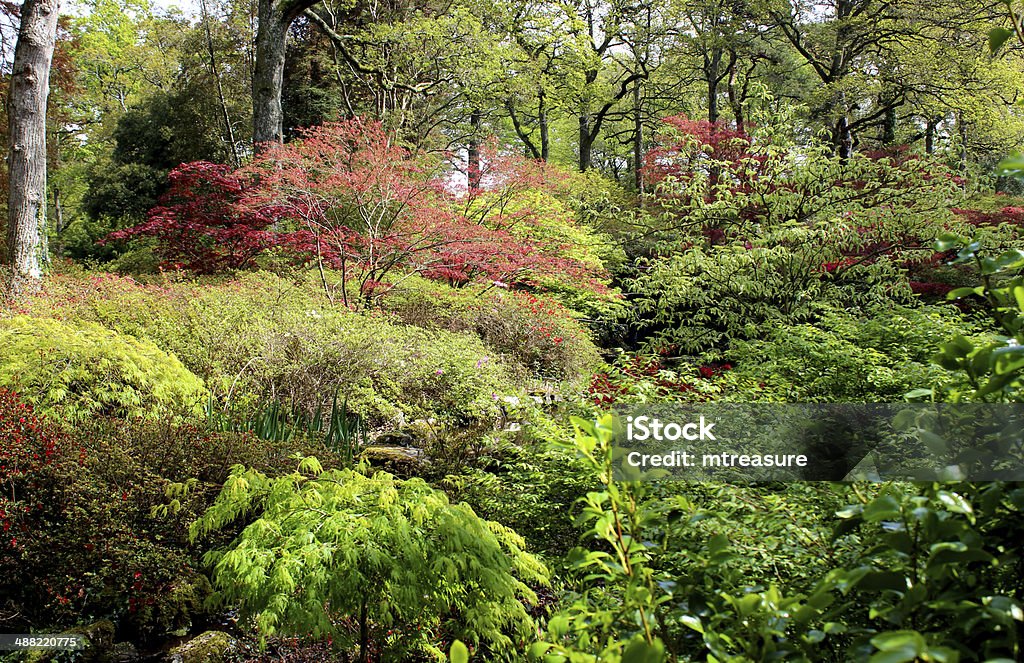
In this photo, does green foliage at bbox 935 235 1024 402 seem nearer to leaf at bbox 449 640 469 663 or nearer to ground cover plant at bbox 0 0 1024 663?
ground cover plant at bbox 0 0 1024 663

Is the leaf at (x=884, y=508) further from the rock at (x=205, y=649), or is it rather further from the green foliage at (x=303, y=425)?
the green foliage at (x=303, y=425)

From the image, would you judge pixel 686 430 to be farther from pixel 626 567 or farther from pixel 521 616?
pixel 626 567

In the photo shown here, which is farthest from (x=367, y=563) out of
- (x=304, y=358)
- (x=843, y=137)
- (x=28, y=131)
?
(x=843, y=137)

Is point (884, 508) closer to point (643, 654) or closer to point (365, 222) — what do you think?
point (643, 654)

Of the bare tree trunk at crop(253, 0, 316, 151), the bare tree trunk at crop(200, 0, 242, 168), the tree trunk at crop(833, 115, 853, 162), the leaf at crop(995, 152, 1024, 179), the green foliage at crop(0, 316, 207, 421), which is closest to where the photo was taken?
the leaf at crop(995, 152, 1024, 179)

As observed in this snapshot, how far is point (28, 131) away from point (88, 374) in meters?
5.16

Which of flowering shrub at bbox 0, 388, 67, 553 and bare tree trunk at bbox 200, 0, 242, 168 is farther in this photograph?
bare tree trunk at bbox 200, 0, 242, 168

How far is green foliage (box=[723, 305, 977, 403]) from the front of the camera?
3172mm

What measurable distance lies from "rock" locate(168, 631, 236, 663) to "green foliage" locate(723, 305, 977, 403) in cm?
264

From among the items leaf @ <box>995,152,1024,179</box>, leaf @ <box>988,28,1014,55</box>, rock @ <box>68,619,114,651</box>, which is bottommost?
rock @ <box>68,619,114,651</box>

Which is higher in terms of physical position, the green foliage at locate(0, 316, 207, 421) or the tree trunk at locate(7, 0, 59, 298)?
the tree trunk at locate(7, 0, 59, 298)

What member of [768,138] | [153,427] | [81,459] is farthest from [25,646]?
[768,138]

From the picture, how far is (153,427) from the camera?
11.4 ft

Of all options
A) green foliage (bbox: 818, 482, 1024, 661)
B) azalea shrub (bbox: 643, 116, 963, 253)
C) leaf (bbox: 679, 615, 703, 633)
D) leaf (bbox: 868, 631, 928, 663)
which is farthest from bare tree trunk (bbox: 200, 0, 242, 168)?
leaf (bbox: 868, 631, 928, 663)
